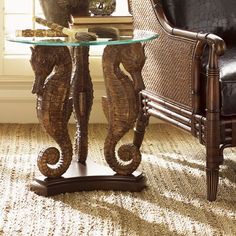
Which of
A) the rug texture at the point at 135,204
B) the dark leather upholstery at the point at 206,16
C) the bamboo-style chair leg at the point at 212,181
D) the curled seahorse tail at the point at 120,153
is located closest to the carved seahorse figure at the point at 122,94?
the curled seahorse tail at the point at 120,153

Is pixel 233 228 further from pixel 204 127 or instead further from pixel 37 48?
pixel 37 48

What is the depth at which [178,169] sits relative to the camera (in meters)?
2.99

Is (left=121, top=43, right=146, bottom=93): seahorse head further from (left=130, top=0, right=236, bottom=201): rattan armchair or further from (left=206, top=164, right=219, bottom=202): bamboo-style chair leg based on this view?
(left=206, top=164, right=219, bottom=202): bamboo-style chair leg

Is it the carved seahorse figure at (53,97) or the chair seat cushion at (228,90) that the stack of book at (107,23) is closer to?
the carved seahorse figure at (53,97)

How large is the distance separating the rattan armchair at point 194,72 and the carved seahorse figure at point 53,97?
0.42 meters

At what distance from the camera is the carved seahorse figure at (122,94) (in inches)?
103

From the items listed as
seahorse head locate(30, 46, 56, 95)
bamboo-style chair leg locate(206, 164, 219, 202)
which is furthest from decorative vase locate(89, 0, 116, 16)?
bamboo-style chair leg locate(206, 164, 219, 202)

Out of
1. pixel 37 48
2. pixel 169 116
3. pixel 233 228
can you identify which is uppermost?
pixel 37 48

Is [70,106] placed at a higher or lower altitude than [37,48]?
lower

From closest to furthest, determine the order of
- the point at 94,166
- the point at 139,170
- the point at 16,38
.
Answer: the point at 16,38, the point at 94,166, the point at 139,170

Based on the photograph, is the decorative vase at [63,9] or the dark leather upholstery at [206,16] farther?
the dark leather upholstery at [206,16]

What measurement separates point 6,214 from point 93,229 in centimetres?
32

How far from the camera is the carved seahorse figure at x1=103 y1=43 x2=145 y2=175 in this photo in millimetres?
2604

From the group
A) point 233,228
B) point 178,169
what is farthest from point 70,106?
point 233,228
